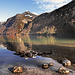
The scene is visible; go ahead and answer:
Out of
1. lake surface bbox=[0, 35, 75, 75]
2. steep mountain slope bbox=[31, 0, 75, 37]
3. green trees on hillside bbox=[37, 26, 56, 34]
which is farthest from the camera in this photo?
green trees on hillside bbox=[37, 26, 56, 34]

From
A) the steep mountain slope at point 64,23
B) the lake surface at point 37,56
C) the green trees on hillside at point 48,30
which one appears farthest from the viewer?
the green trees on hillside at point 48,30

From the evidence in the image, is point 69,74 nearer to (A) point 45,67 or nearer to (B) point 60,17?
(A) point 45,67

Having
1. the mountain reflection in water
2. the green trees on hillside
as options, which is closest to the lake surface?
the mountain reflection in water

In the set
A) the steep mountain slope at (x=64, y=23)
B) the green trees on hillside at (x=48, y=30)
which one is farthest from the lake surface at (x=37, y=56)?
the green trees on hillside at (x=48, y=30)

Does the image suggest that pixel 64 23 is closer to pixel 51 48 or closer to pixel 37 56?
pixel 51 48

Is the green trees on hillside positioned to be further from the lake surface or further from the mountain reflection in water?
the lake surface

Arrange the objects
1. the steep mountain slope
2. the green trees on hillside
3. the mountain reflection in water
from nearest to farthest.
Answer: the mountain reflection in water < the steep mountain slope < the green trees on hillside

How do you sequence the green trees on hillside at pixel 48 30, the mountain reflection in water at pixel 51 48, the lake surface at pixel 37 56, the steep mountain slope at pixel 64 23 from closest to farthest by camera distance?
the lake surface at pixel 37 56
the mountain reflection in water at pixel 51 48
the steep mountain slope at pixel 64 23
the green trees on hillside at pixel 48 30

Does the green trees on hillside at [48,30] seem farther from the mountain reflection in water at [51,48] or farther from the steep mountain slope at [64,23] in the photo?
the mountain reflection in water at [51,48]

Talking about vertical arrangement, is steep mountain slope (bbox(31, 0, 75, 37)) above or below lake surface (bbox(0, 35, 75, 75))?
above

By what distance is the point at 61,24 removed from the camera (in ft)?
485

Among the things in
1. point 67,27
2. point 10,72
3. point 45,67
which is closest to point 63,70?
point 45,67

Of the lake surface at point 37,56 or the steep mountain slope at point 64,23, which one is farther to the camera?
the steep mountain slope at point 64,23

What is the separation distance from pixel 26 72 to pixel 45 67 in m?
3.61
